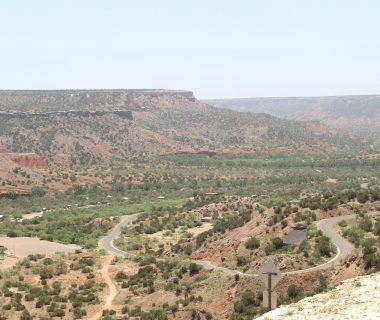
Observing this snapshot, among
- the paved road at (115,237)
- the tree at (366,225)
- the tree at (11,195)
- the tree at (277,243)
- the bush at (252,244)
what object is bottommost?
the tree at (11,195)

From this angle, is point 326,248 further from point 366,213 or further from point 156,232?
point 156,232

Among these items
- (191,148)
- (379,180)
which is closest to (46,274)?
(379,180)

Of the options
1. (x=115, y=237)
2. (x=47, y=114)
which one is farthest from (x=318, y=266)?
(x=47, y=114)

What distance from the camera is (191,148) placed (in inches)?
7466

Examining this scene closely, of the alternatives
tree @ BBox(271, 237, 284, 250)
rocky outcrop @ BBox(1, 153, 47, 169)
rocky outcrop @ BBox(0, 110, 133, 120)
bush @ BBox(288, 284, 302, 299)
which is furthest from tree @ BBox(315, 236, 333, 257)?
rocky outcrop @ BBox(0, 110, 133, 120)

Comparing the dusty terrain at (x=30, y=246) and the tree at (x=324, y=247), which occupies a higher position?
the tree at (x=324, y=247)

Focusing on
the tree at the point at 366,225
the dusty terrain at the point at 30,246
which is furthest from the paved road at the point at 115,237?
the tree at the point at 366,225

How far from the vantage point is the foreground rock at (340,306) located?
24766 mm

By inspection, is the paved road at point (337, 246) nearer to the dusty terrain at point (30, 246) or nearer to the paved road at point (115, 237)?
the paved road at point (115, 237)

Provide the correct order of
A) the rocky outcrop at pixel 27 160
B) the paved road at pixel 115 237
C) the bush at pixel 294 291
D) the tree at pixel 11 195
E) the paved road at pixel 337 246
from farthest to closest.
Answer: the rocky outcrop at pixel 27 160 → the tree at pixel 11 195 → the paved road at pixel 115 237 → the paved road at pixel 337 246 → the bush at pixel 294 291

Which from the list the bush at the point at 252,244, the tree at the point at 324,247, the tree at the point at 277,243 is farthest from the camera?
the bush at the point at 252,244

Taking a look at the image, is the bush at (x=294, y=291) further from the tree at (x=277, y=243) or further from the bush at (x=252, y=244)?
the bush at (x=252, y=244)

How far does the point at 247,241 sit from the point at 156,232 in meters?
30.1

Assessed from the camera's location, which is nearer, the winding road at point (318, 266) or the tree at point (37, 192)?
the winding road at point (318, 266)
